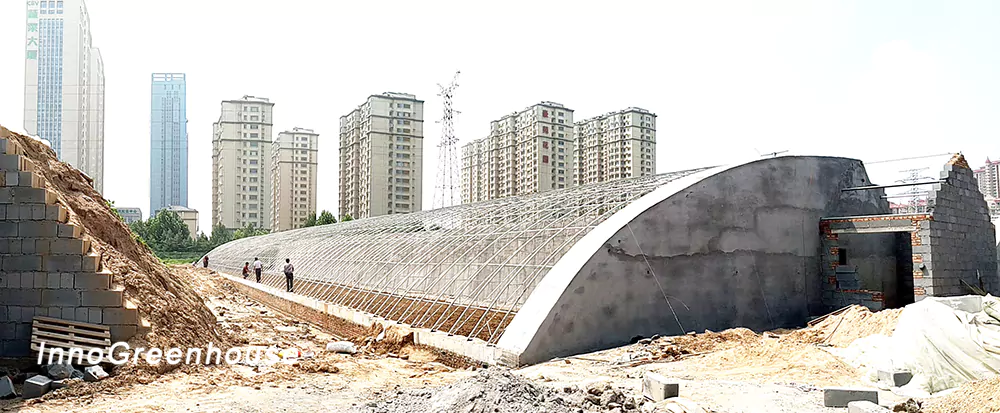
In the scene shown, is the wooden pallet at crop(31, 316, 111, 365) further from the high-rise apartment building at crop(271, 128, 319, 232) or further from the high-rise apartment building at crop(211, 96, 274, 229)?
the high-rise apartment building at crop(211, 96, 274, 229)

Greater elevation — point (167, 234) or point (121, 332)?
point (167, 234)

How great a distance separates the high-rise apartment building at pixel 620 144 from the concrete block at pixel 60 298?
210ft

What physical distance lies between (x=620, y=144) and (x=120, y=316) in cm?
6878

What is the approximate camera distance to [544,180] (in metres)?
77.6

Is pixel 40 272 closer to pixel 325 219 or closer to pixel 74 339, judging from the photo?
pixel 74 339

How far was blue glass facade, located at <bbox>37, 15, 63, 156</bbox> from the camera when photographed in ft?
138

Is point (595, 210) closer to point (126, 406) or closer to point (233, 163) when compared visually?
point (126, 406)

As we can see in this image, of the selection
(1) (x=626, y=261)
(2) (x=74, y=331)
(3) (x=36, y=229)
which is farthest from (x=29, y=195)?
(1) (x=626, y=261)

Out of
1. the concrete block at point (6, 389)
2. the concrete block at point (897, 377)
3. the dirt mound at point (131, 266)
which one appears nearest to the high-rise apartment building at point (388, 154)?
the dirt mound at point (131, 266)

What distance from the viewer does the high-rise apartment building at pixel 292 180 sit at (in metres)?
94.5

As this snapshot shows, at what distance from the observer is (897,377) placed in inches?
428

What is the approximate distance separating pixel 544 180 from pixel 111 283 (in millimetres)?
66331

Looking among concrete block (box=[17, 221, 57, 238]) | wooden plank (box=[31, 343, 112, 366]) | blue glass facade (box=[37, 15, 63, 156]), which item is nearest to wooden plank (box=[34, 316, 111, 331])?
wooden plank (box=[31, 343, 112, 366])

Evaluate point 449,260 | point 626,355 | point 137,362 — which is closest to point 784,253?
point 626,355
